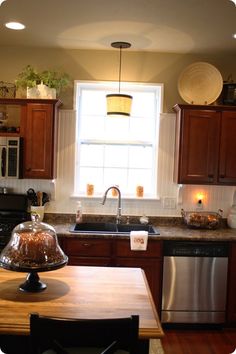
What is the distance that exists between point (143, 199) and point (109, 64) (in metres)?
1.47

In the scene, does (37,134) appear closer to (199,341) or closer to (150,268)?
(150,268)

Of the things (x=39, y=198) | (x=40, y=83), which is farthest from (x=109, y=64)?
(x=39, y=198)

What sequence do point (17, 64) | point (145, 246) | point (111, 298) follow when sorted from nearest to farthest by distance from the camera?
point (111, 298) → point (145, 246) → point (17, 64)

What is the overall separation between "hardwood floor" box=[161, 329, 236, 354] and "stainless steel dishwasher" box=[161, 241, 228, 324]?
0.11 metres

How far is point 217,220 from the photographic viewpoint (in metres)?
3.83

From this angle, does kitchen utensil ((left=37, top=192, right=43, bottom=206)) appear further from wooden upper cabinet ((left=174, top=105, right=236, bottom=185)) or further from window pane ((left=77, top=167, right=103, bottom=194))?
wooden upper cabinet ((left=174, top=105, right=236, bottom=185))

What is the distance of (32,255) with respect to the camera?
1.88 m

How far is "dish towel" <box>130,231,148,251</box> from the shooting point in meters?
3.36

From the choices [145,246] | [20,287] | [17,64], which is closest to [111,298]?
[20,287]

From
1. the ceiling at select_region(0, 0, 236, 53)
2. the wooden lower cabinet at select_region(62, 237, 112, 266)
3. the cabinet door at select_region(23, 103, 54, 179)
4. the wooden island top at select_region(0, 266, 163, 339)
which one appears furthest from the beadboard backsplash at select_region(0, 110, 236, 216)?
the wooden island top at select_region(0, 266, 163, 339)

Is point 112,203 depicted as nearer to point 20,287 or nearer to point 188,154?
point 188,154

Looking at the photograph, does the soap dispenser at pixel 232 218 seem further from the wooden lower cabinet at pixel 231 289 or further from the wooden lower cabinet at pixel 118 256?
the wooden lower cabinet at pixel 118 256

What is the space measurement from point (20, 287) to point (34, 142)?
1.94 metres

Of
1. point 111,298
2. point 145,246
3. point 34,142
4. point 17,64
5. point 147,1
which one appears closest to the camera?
point 111,298
